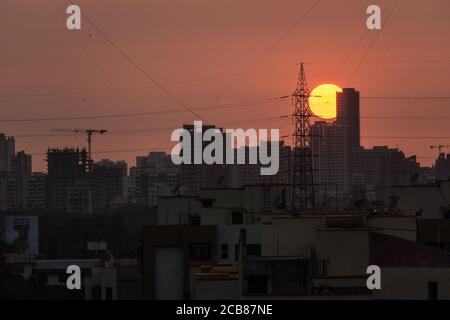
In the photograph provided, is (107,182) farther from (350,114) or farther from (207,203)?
(207,203)

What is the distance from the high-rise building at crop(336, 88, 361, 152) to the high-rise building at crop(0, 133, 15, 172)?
923cm

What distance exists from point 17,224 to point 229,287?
19664 mm

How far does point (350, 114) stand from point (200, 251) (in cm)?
848

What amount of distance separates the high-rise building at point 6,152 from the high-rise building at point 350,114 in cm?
923

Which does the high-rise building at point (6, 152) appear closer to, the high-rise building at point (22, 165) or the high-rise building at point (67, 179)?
the high-rise building at point (22, 165)

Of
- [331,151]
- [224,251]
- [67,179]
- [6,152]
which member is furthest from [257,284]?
[67,179]

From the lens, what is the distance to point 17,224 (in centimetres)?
2762

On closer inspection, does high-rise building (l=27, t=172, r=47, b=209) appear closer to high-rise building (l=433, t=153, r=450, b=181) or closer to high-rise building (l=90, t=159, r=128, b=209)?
high-rise building (l=90, t=159, r=128, b=209)

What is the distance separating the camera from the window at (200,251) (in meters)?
16.0

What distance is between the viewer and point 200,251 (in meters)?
16.1

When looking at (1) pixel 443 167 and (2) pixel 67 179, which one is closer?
(1) pixel 443 167

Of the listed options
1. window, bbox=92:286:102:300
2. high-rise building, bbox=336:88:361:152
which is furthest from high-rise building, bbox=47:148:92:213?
window, bbox=92:286:102:300

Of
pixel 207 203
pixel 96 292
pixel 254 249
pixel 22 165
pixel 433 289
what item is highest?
pixel 22 165

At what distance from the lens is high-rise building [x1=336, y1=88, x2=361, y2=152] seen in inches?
838
